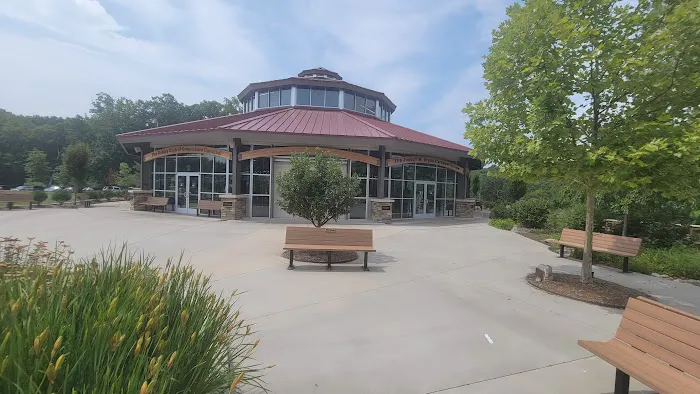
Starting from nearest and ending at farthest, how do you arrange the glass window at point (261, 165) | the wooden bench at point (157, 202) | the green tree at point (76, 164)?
the glass window at point (261, 165) < the wooden bench at point (157, 202) < the green tree at point (76, 164)

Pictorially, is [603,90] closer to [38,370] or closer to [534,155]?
[534,155]

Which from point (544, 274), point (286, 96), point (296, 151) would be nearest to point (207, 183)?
point (296, 151)

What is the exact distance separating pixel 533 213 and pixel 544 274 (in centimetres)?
989

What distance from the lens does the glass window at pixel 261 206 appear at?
757 inches

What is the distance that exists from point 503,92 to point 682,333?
5.36 meters

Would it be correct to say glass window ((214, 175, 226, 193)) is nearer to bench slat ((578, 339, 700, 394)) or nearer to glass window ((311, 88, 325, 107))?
glass window ((311, 88, 325, 107))

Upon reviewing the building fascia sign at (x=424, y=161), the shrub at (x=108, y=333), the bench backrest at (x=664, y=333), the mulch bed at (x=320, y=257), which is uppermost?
the building fascia sign at (x=424, y=161)

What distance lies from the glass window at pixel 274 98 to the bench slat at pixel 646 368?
79.6ft

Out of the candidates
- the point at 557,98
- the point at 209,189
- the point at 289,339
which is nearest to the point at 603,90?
the point at 557,98

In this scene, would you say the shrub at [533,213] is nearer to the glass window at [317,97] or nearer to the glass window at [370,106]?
the glass window at [370,106]

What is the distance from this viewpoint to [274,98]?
82.8 ft

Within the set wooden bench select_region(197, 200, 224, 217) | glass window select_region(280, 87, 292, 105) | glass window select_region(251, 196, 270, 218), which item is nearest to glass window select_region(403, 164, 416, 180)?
glass window select_region(251, 196, 270, 218)

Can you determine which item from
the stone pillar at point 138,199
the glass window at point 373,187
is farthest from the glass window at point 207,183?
the glass window at point 373,187

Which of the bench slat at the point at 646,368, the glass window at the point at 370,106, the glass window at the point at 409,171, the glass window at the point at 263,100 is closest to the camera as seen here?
the bench slat at the point at 646,368
